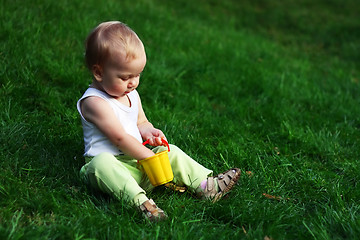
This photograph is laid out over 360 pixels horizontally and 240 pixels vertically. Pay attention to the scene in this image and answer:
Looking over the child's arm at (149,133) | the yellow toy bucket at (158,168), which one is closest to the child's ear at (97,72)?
the child's arm at (149,133)

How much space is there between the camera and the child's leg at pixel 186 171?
268 cm

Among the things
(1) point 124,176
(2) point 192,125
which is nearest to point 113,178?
(1) point 124,176

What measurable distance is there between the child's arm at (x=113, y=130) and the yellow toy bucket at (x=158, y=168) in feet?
0.21

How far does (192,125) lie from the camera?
12.3ft

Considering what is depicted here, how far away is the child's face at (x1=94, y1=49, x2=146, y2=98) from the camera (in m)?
2.52

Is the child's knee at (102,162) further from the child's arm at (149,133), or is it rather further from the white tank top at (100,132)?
the child's arm at (149,133)

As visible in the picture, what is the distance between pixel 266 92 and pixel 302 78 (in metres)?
0.95

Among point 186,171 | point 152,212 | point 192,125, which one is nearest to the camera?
point 152,212

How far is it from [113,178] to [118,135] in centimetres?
27

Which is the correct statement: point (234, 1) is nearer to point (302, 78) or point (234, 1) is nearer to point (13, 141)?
point (302, 78)

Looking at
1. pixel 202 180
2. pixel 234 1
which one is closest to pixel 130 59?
pixel 202 180

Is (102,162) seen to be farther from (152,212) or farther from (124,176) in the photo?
(152,212)

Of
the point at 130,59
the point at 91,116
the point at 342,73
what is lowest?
the point at 342,73

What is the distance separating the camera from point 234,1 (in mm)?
9133
